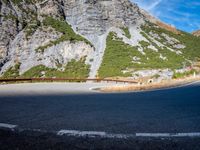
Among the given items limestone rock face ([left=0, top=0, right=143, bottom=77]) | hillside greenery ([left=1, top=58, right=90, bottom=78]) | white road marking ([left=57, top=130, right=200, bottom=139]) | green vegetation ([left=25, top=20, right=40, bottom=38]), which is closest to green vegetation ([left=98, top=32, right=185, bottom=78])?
limestone rock face ([left=0, top=0, right=143, bottom=77])

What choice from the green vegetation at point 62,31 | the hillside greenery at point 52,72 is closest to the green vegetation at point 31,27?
the green vegetation at point 62,31

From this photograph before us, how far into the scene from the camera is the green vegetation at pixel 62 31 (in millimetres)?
85875

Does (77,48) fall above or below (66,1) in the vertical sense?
below

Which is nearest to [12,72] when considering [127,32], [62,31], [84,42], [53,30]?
[84,42]

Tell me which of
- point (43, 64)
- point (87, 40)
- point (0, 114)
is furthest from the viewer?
point (87, 40)

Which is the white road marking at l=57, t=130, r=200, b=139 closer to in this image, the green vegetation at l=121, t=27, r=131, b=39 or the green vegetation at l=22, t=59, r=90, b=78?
the green vegetation at l=22, t=59, r=90, b=78

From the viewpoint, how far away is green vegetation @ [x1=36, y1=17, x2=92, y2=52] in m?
85.9

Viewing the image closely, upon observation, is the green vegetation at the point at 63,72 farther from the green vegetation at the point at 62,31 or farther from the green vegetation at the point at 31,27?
the green vegetation at the point at 31,27

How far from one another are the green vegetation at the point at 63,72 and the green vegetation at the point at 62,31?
28.8 feet

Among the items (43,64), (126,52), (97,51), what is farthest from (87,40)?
(43,64)

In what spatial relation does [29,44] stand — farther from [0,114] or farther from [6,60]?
[0,114]

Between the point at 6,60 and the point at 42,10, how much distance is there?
92.6 ft

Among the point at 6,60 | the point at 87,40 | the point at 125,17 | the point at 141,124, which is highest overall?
the point at 125,17

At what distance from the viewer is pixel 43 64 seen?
7675cm
